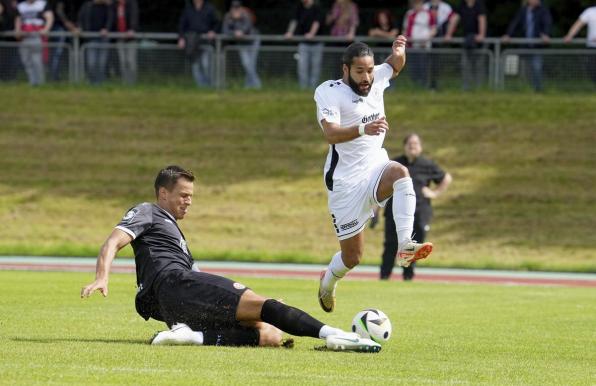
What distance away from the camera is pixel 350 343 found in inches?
397

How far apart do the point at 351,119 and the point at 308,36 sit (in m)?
19.4

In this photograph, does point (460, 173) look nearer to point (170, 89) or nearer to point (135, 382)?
point (170, 89)

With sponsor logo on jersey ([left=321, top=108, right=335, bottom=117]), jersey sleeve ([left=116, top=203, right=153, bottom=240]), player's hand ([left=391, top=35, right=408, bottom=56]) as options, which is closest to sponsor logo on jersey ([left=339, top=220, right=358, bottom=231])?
sponsor logo on jersey ([left=321, top=108, right=335, bottom=117])

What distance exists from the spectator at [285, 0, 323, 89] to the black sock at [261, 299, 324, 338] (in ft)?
70.3

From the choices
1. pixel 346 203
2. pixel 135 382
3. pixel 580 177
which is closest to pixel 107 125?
pixel 580 177

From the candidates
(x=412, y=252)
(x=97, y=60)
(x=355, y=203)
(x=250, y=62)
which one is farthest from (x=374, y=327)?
(x=97, y=60)

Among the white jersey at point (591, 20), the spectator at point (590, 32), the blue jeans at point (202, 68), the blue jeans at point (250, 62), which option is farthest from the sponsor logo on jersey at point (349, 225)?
the blue jeans at point (202, 68)

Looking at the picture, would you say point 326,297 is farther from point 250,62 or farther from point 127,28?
point 127,28

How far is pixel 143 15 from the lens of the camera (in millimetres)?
39938

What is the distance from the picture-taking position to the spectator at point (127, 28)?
32.5 metres

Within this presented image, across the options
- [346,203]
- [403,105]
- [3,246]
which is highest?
[346,203]

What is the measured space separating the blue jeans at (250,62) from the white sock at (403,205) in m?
20.0

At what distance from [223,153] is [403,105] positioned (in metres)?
4.80

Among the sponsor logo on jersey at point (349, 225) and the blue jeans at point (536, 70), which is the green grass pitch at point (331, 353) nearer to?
the sponsor logo on jersey at point (349, 225)
